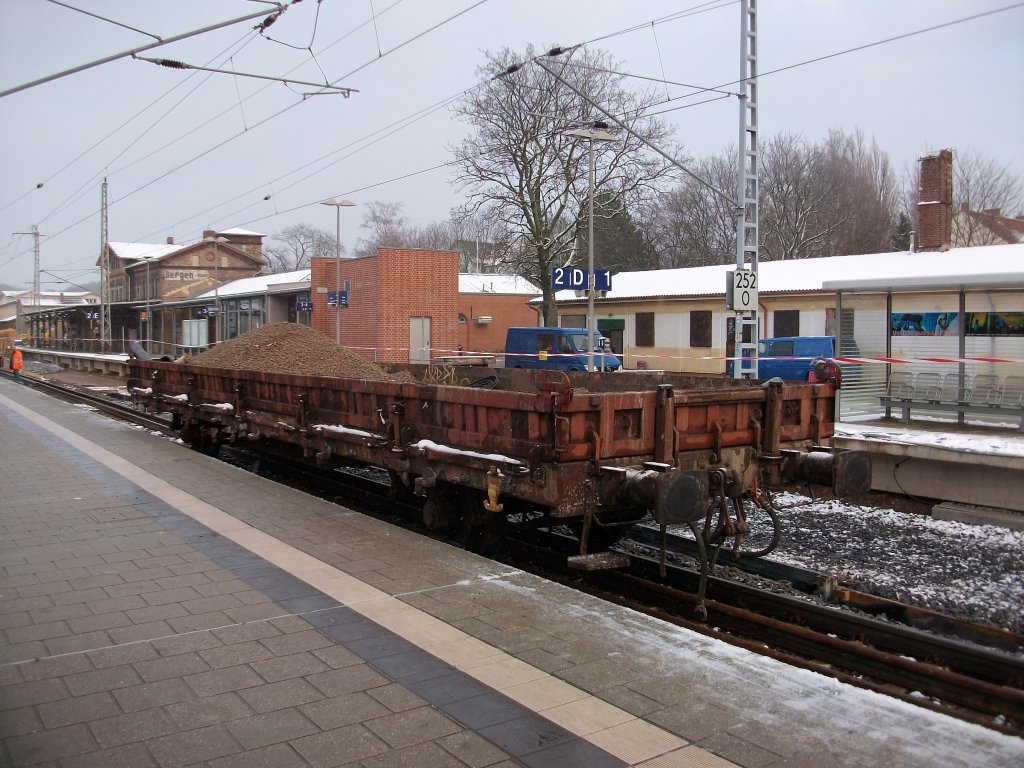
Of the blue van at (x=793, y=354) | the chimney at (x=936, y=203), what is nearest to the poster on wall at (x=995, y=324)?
the blue van at (x=793, y=354)

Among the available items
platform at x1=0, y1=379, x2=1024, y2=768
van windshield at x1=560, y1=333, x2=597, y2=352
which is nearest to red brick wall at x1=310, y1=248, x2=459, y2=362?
van windshield at x1=560, y1=333, x2=597, y2=352

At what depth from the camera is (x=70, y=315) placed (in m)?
69.9

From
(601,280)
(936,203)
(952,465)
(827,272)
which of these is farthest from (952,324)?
(827,272)

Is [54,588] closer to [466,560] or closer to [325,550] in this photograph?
[325,550]

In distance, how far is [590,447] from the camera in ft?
18.1

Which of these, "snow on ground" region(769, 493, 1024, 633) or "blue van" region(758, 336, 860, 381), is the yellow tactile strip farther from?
"blue van" region(758, 336, 860, 381)

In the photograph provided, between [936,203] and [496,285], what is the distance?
1046 inches

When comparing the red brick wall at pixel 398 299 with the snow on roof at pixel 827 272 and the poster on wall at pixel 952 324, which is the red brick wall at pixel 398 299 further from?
the poster on wall at pixel 952 324

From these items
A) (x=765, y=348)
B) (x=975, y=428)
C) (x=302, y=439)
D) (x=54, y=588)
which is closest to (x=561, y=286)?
(x=765, y=348)

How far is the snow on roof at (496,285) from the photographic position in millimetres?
46062

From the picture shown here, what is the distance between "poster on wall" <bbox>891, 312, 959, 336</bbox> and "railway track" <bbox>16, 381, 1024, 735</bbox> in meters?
9.13

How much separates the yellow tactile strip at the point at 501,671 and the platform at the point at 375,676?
0.01 metres

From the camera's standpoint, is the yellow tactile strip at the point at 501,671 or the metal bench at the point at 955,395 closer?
the yellow tactile strip at the point at 501,671

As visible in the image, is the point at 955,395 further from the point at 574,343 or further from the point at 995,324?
the point at 574,343
